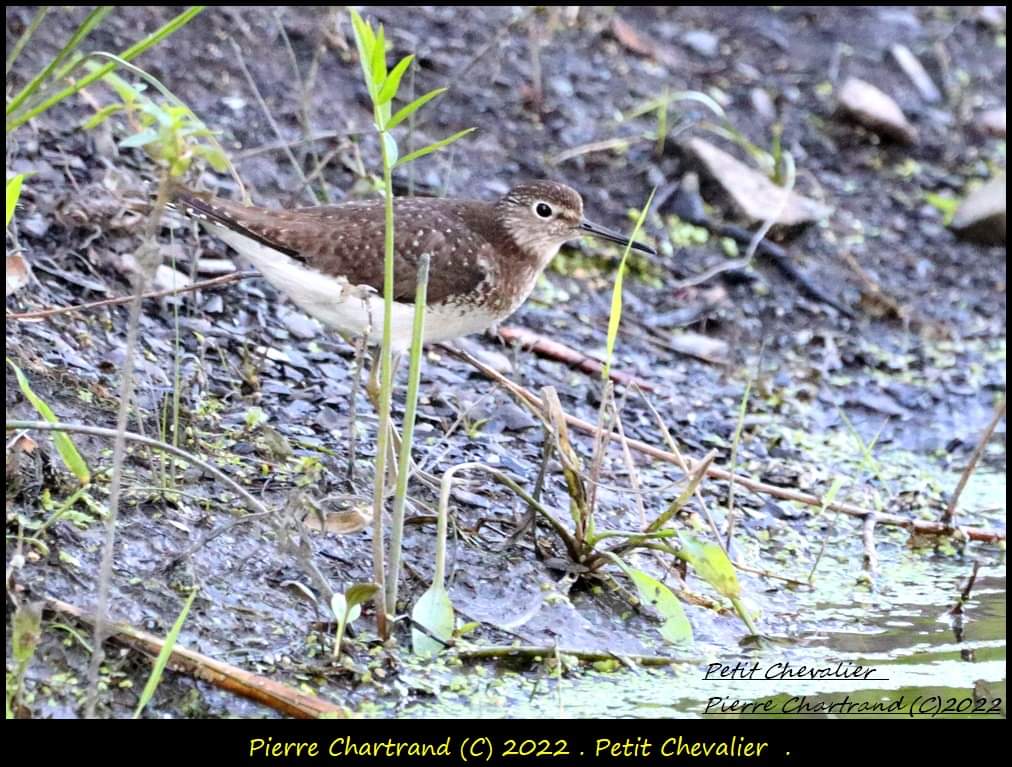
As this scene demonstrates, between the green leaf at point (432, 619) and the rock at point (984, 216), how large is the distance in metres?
6.43

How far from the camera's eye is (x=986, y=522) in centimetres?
704

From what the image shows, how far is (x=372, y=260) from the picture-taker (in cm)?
607

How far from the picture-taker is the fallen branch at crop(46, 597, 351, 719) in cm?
432

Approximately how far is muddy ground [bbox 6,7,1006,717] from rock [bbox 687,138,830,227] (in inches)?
6.0

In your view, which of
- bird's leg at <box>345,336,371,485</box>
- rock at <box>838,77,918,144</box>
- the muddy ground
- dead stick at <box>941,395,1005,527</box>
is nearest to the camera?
the muddy ground

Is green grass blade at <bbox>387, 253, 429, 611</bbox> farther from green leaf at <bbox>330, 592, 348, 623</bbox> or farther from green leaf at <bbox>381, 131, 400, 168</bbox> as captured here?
green leaf at <bbox>381, 131, 400, 168</bbox>

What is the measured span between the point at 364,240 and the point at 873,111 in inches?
222

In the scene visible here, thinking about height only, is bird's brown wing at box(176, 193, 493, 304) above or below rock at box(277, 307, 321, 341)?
above

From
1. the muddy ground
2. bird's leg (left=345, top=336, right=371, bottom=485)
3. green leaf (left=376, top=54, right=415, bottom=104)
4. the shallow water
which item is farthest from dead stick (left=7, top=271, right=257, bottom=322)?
the shallow water

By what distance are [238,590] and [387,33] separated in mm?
5806

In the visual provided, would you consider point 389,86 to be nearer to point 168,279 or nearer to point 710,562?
point 710,562

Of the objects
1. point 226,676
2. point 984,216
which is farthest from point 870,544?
point 984,216

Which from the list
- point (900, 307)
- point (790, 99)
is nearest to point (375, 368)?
point (900, 307)
